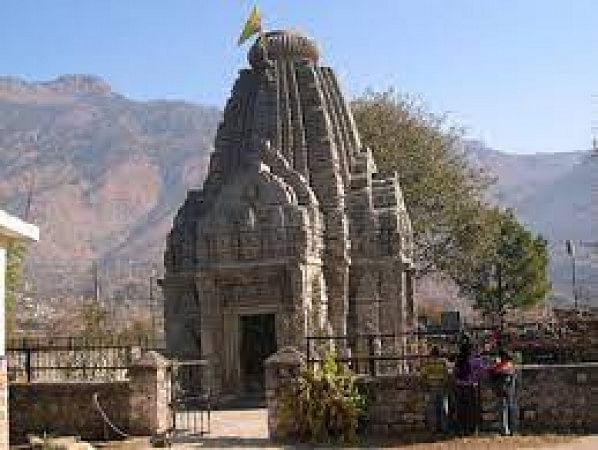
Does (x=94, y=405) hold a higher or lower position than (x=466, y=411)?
higher

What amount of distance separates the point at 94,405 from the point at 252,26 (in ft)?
51.0

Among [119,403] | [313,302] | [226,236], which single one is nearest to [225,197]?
[226,236]

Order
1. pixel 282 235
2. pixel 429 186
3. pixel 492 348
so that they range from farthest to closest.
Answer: pixel 429 186, pixel 282 235, pixel 492 348

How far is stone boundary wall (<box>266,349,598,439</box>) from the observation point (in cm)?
1717

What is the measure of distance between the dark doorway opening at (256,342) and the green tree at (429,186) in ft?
58.7

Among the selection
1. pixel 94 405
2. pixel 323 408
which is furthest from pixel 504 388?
pixel 94 405

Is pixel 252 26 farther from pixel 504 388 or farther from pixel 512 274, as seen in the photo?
pixel 512 274

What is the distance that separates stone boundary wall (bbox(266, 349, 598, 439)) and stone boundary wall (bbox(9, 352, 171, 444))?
2230 millimetres

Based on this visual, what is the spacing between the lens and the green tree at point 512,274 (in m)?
52.0

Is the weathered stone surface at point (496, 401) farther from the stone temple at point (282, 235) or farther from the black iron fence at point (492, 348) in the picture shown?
the stone temple at point (282, 235)

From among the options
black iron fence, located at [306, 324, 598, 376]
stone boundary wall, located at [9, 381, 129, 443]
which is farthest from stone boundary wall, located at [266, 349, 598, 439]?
stone boundary wall, located at [9, 381, 129, 443]

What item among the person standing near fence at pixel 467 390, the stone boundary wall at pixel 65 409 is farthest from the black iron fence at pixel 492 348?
the stone boundary wall at pixel 65 409

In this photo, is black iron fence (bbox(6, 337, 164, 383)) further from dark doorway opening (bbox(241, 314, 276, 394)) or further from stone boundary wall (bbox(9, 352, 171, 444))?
stone boundary wall (bbox(9, 352, 171, 444))

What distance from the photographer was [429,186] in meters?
45.0
